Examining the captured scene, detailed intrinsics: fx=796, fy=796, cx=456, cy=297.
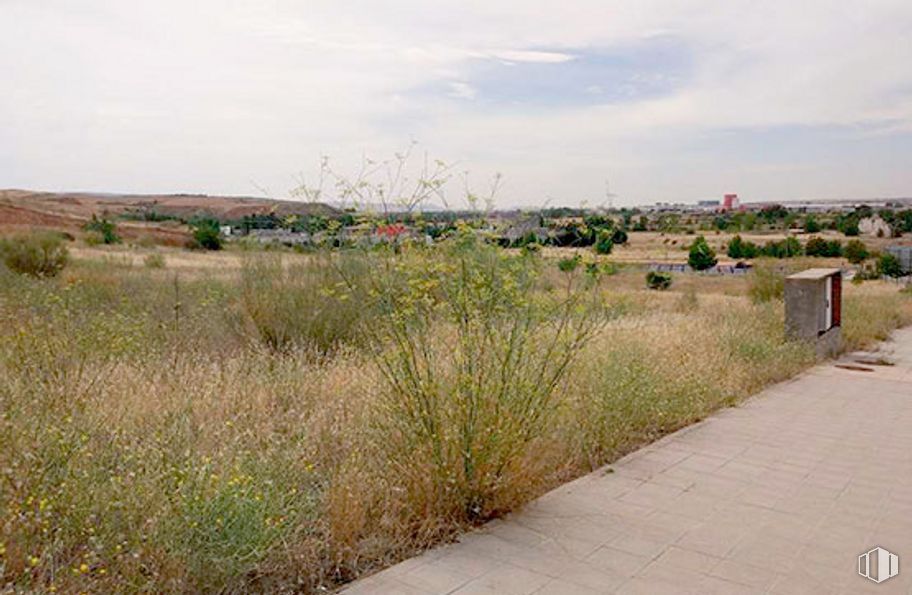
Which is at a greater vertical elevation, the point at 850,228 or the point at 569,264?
the point at 569,264

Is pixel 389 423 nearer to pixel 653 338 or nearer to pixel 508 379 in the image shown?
pixel 508 379

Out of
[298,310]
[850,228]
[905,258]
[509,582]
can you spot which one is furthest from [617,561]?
[850,228]

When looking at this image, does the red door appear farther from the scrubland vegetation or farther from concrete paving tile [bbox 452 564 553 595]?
concrete paving tile [bbox 452 564 553 595]

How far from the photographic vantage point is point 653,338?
35.5ft

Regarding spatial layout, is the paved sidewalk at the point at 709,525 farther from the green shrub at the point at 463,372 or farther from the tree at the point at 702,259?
the tree at the point at 702,259

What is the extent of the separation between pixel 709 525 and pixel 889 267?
180ft

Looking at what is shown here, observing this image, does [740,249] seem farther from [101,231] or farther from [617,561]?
[617,561]

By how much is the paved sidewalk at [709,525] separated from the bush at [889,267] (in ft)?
166

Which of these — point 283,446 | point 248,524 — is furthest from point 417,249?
point 248,524

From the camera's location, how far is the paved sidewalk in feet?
13.2

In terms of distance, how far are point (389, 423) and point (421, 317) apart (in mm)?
735

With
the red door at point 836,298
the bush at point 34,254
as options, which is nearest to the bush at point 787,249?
the red door at point 836,298

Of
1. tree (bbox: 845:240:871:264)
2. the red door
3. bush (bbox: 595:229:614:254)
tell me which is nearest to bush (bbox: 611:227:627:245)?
bush (bbox: 595:229:614:254)

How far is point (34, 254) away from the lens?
72.5 ft
